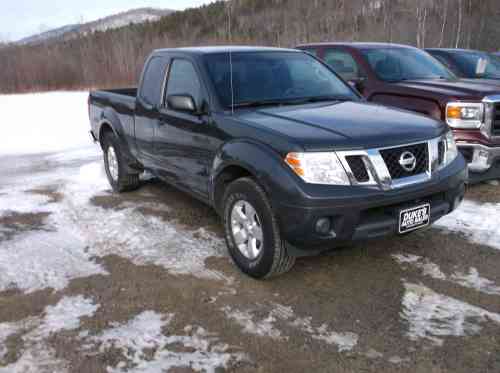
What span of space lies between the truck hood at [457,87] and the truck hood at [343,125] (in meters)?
1.93

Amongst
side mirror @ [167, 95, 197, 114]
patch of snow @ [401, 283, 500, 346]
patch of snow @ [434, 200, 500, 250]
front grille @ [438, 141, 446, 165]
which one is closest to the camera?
patch of snow @ [401, 283, 500, 346]

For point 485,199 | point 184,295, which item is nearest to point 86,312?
point 184,295

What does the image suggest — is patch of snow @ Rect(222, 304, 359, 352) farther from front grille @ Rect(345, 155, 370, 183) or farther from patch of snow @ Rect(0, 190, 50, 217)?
patch of snow @ Rect(0, 190, 50, 217)

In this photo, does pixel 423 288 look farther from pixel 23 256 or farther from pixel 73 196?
pixel 73 196

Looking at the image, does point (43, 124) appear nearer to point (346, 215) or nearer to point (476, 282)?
point (346, 215)

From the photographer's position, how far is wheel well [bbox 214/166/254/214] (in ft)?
12.2

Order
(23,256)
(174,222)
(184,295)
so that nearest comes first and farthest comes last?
1. (184,295)
2. (23,256)
3. (174,222)

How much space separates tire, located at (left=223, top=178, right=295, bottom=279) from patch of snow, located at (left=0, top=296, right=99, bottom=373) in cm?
112

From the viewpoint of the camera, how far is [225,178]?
3848 millimetres

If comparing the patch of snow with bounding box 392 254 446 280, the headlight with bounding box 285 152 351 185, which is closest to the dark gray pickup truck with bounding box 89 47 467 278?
the headlight with bounding box 285 152 351 185

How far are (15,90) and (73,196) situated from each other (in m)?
21.6

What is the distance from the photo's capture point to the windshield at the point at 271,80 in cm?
417

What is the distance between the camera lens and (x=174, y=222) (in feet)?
16.8

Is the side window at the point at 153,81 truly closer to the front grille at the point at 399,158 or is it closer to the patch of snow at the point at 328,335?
the front grille at the point at 399,158
